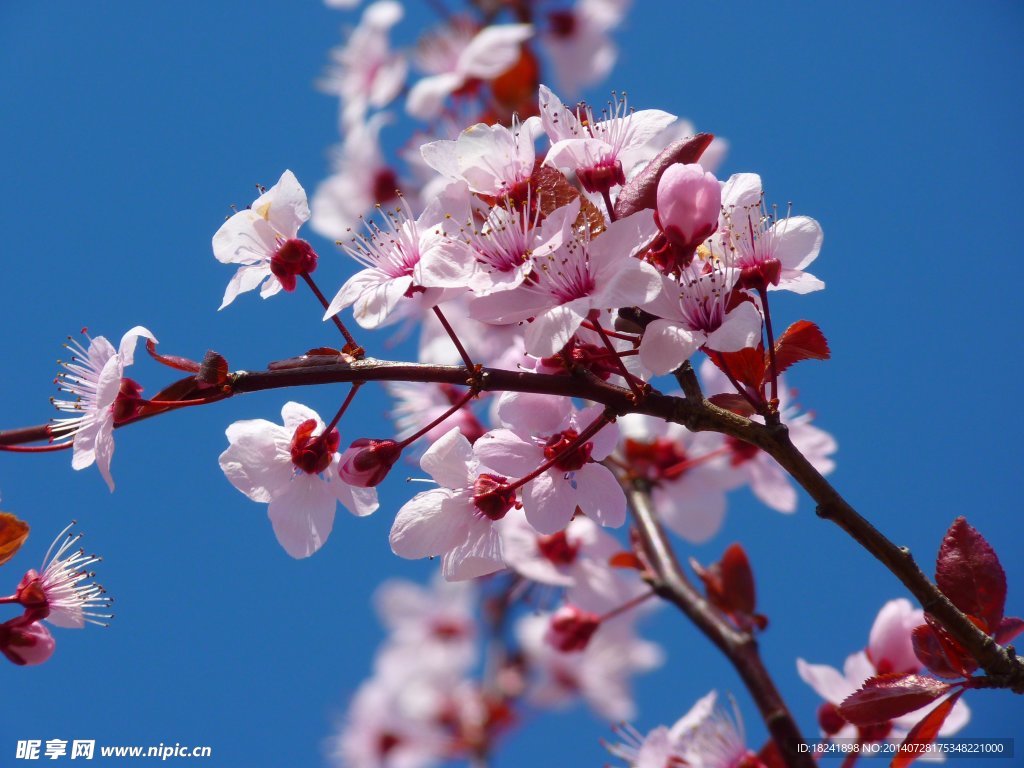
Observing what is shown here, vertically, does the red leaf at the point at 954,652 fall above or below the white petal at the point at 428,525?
below

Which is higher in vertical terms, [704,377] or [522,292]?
[704,377]

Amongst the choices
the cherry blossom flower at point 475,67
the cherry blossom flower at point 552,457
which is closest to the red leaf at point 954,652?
the cherry blossom flower at point 552,457

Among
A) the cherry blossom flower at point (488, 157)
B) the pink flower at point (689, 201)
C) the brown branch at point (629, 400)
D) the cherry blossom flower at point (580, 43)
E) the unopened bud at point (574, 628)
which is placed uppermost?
the cherry blossom flower at point (580, 43)

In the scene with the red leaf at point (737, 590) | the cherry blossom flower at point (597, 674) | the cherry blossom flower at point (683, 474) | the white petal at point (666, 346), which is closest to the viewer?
the white petal at point (666, 346)

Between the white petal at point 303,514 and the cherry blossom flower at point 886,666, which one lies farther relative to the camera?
the cherry blossom flower at point 886,666

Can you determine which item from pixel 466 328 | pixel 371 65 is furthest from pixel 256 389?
pixel 371 65

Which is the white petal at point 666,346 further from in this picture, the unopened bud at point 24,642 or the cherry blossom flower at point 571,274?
the unopened bud at point 24,642

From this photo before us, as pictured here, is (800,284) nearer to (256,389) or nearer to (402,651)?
(256,389)

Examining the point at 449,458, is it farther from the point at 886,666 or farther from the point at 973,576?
the point at 886,666
